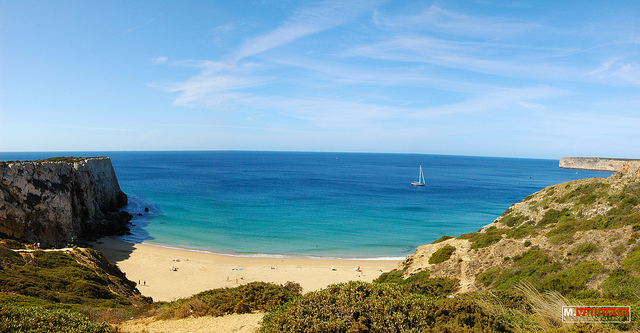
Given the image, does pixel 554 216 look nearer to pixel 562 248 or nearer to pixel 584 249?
pixel 562 248

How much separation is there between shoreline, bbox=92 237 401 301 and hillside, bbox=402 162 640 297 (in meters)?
7.79

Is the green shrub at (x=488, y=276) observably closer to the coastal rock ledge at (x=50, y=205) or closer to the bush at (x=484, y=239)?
the bush at (x=484, y=239)

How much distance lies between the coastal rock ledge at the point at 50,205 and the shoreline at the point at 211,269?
11.6 ft

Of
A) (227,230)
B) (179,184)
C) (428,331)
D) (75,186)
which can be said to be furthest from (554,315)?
(179,184)

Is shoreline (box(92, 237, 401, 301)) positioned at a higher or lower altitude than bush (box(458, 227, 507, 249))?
lower

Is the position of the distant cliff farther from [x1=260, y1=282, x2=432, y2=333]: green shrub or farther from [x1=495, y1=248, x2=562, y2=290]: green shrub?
[x1=260, y1=282, x2=432, y2=333]: green shrub

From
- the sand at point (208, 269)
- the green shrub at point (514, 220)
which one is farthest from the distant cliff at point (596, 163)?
the sand at point (208, 269)

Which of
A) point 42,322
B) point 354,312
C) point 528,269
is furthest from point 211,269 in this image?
point 354,312

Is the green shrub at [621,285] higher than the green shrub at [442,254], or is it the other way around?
the green shrub at [621,285]

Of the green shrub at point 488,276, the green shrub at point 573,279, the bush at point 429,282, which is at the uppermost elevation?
the green shrub at point 573,279

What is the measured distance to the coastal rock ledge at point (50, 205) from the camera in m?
26.5

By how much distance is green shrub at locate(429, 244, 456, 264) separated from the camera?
19.6 metres

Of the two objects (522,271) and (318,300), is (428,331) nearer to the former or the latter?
(318,300)

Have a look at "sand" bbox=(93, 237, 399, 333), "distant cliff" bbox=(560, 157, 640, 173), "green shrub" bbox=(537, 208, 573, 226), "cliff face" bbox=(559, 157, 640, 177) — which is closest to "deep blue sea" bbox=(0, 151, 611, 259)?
"sand" bbox=(93, 237, 399, 333)
